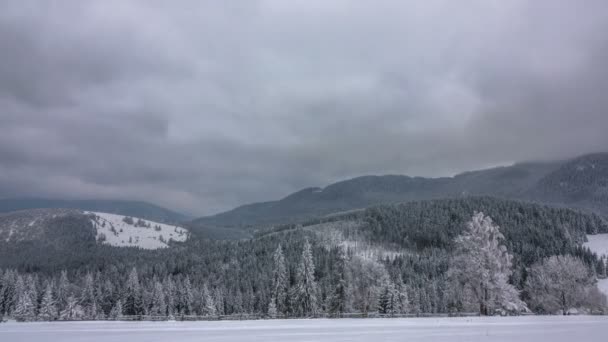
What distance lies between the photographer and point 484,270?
50.2 m

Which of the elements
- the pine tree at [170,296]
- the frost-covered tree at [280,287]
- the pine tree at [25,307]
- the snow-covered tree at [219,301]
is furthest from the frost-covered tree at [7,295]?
the frost-covered tree at [280,287]

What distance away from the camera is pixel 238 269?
171125 mm

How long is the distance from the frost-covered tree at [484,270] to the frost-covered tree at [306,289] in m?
28.2

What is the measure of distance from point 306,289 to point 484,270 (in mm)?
33797

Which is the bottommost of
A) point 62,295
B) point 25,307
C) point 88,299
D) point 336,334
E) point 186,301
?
point 186,301

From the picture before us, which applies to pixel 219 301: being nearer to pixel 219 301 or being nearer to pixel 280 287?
pixel 219 301

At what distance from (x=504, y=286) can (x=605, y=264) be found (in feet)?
491

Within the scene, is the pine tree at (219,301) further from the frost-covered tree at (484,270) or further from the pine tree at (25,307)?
the frost-covered tree at (484,270)

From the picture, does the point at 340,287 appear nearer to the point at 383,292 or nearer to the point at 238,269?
the point at 383,292

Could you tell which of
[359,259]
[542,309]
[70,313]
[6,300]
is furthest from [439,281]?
[6,300]

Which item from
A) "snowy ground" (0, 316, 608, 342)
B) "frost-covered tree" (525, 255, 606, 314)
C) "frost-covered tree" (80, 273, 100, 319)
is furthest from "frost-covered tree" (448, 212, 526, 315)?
"frost-covered tree" (80, 273, 100, 319)

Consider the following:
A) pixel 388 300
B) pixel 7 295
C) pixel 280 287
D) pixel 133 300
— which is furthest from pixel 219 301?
pixel 388 300

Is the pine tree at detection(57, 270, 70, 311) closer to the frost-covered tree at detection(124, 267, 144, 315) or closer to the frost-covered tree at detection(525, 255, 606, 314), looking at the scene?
Result: the frost-covered tree at detection(124, 267, 144, 315)

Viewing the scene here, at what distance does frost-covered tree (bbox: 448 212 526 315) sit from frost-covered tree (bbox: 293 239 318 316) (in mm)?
28166
